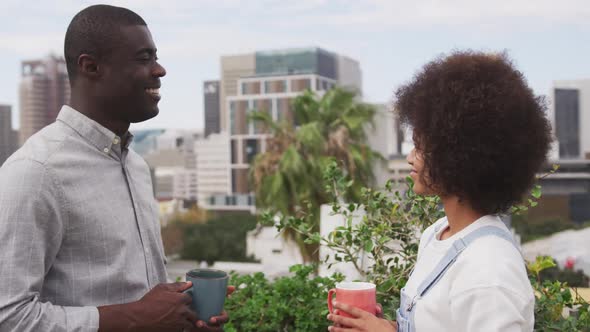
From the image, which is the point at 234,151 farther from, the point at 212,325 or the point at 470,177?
the point at 470,177

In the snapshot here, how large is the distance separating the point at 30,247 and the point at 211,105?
13909cm

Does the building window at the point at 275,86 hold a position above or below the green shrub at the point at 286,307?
above

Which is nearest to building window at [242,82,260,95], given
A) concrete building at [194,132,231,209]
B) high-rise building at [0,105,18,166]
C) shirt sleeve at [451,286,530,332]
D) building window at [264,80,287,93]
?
building window at [264,80,287,93]

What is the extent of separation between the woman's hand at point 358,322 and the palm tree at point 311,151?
36.5ft

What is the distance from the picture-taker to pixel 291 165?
1299cm

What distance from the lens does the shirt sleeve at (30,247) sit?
4.60ft

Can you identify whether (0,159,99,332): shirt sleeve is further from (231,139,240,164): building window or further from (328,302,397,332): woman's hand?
(231,139,240,164): building window

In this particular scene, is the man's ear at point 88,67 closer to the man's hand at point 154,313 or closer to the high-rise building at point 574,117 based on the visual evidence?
the man's hand at point 154,313

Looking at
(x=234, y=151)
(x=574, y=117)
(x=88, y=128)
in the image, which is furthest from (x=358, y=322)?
(x=574, y=117)

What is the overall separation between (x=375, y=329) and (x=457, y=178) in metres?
0.37

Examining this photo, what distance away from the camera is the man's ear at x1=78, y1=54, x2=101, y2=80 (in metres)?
1.63

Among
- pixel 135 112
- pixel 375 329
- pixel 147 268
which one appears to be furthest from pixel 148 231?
→ pixel 375 329

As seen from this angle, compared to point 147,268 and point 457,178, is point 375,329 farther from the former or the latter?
point 147,268

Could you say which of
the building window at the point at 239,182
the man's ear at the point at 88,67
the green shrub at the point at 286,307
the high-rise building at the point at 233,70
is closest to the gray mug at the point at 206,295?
the man's ear at the point at 88,67
